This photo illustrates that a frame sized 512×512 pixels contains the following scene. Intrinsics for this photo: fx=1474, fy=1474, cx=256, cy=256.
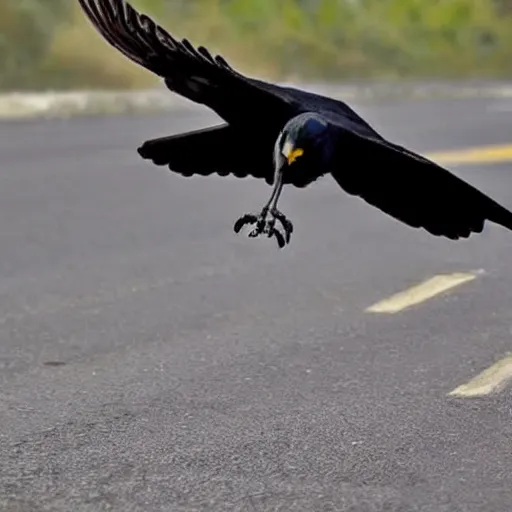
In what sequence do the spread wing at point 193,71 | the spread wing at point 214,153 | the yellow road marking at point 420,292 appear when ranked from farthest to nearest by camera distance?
1. the yellow road marking at point 420,292
2. the spread wing at point 214,153
3. the spread wing at point 193,71

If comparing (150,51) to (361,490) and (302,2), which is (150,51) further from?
(302,2)

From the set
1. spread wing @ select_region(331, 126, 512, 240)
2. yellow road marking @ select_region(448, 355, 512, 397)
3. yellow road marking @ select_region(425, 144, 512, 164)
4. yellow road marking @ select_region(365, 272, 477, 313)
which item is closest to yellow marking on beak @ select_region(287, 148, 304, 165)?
spread wing @ select_region(331, 126, 512, 240)

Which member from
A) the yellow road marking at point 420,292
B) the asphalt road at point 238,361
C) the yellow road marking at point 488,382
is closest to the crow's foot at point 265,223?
the asphalt road at point 238,361

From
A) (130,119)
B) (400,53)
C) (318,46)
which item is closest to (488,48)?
(400,53)

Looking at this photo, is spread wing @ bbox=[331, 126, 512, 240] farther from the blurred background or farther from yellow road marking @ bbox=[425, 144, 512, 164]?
the blurred background

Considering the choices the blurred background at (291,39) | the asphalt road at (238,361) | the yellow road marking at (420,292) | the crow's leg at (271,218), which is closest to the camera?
the crow's leg at (271,218)

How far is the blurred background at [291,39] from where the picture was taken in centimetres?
2589

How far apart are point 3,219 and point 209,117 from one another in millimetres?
7950

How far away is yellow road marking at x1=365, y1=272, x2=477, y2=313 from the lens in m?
7.34

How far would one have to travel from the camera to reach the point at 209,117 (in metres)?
17.8

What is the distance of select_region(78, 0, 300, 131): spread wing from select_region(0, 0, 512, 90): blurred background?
22.4m

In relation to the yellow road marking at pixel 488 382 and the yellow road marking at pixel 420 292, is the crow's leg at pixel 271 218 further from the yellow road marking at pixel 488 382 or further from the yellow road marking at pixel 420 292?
the yellow road marking at pixel 420 292

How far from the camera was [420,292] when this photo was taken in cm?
773

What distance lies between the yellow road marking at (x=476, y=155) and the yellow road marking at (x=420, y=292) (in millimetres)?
5766
